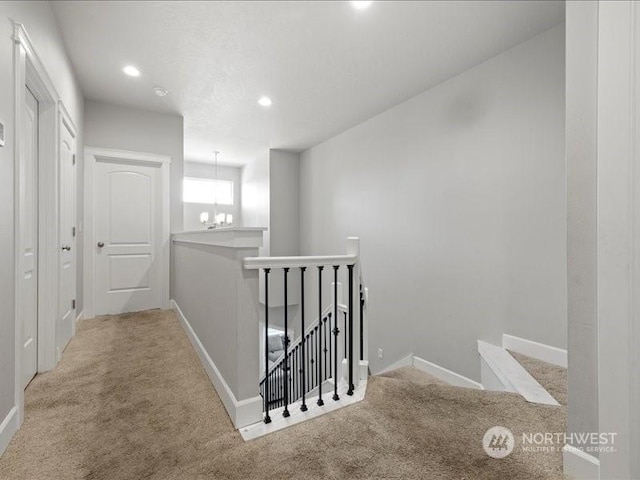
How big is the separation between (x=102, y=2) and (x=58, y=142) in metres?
1.06

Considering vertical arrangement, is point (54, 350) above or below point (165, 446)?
above

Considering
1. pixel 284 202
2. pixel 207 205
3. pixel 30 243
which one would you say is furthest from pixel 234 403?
pixel 207 205

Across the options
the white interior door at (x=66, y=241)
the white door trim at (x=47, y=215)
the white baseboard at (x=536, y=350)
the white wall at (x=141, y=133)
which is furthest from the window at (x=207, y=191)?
the white baseboard at (x=536, y=350)

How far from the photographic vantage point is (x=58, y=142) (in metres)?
2.35

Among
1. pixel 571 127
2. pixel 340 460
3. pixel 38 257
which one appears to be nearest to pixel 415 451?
pixel 340 460

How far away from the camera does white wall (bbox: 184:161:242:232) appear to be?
6.70m

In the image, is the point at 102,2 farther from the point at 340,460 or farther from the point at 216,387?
the point at 340,460

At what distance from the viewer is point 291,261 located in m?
1.81

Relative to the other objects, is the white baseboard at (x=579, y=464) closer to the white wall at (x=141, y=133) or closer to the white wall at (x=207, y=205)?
the white wall at (x=141, y=133)

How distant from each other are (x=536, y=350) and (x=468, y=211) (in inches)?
52.1

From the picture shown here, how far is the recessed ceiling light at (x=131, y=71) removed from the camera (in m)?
2.98

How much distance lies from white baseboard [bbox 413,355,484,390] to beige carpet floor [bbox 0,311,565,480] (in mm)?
1188

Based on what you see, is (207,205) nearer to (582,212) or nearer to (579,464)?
(582,212)

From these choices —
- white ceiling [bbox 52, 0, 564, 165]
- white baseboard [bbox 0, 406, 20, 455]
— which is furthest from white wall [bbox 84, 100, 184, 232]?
white baseboard [bbox 0, 406, 20, 455]
